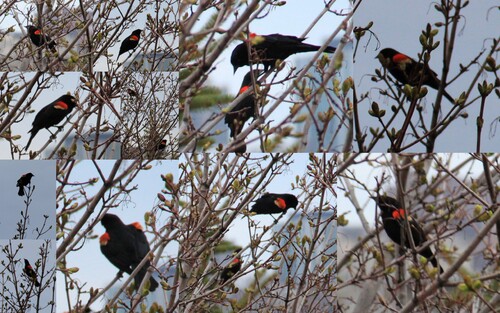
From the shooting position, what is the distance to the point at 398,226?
135 inches

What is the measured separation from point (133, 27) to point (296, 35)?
731mm

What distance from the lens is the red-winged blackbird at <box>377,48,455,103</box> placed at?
3.41 meters

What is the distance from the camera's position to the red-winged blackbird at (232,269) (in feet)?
11.4

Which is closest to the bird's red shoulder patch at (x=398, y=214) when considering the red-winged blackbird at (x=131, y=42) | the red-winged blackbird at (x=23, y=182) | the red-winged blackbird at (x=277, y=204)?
the red-winged blackbird at (x=277, y=204)

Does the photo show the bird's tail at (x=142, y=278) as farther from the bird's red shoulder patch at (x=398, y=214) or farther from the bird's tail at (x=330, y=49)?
the bird's tail at (x=330, y=49)

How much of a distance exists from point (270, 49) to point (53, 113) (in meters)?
0.99

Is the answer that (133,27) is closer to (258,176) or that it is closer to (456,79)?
(258,176)

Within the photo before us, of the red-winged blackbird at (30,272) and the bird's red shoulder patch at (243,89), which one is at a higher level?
the bird's red shoulder patch at (243,89)

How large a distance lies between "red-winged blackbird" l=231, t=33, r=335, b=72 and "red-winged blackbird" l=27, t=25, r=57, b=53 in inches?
32.4

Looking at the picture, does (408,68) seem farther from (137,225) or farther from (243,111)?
(137,225)

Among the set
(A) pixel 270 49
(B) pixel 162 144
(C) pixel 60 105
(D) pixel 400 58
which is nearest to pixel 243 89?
(A) pixel 270 49

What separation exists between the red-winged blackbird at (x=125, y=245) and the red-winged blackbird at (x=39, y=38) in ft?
2.62

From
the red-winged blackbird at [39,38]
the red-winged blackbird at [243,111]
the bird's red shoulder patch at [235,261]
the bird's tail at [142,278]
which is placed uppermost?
the red-winged blackbird at [39,38]

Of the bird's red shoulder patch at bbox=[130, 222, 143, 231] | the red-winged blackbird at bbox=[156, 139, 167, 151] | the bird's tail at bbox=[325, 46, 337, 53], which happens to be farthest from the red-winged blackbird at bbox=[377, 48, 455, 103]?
the bird's red shoulder patch at bbox=[130, 222, 143, 231]
